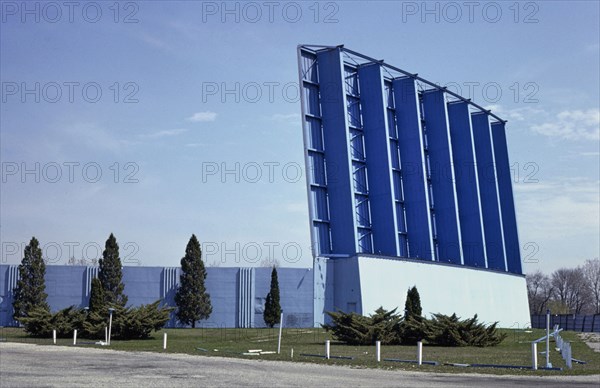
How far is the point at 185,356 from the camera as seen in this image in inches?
1054

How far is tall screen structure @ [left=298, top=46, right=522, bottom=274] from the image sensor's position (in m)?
52.5

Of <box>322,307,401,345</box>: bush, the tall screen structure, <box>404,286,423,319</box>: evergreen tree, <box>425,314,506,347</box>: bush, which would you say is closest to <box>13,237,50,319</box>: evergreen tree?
the tall screen structure

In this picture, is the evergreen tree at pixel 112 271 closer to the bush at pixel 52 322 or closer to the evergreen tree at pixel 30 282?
the evergreen tree at pixel 30 282

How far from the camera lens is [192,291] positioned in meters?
53.6

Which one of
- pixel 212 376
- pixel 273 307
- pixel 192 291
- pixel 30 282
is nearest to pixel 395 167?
pixel 273 307

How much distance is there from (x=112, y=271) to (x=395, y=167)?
2179cm

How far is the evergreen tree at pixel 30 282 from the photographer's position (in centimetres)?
5209

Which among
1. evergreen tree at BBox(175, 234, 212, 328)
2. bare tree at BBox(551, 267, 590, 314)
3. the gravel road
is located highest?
bare tree at BBox(551, 267, 590, 314)

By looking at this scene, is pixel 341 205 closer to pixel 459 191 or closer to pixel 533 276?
pixel 459 191

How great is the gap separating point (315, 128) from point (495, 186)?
24.0 m

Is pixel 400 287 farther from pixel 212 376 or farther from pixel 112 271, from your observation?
pixel 212 376

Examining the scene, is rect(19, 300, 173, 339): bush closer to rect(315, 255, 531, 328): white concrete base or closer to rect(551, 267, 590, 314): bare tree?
rect(315, 255, 531, 328): white concrete base

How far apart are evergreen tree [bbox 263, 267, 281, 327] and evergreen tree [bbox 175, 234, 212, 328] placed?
13.2 ft

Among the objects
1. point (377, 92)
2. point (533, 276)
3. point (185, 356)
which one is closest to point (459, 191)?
point (377, 92)
